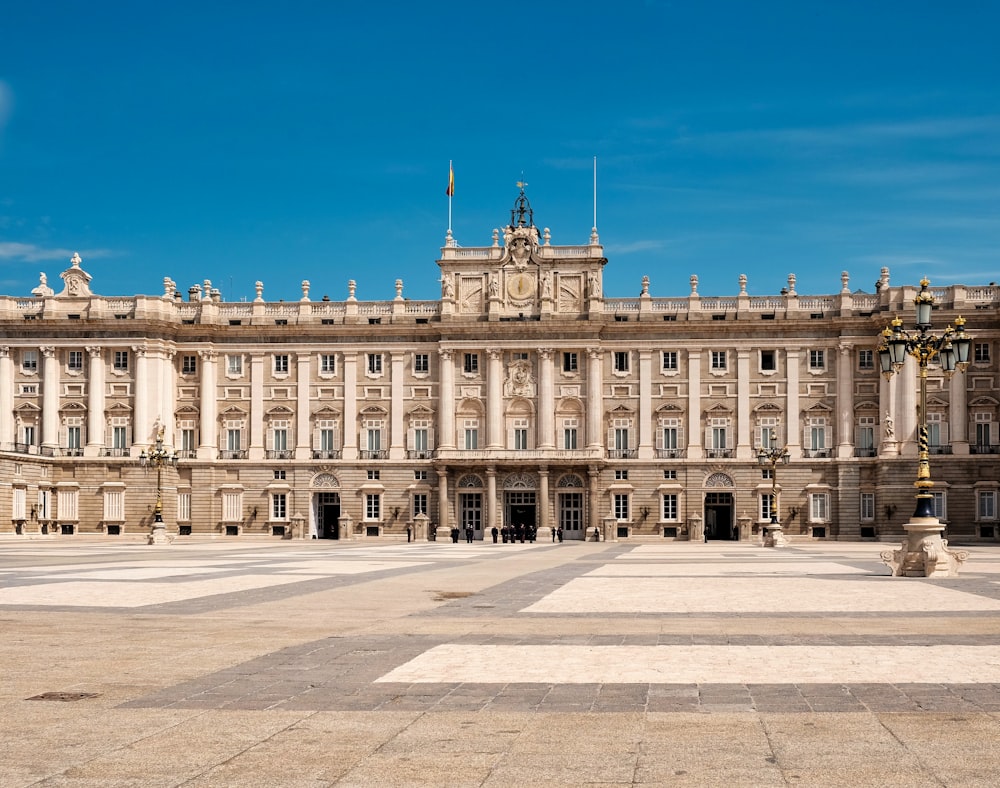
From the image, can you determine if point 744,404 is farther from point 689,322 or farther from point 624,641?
point 624,641

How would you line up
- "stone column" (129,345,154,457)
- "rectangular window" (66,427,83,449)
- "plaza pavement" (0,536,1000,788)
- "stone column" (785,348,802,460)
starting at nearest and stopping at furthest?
"plaza pavement" (0,536,1000,788) → "stone column" (785,348,802,460) → "stone column" (129,345,154,457) → "rectangular window" (66,427,83,449)

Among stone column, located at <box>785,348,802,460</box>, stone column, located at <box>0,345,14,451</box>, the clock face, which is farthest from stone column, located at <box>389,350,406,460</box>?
stone column, located at <box>785,348,802,460</box>

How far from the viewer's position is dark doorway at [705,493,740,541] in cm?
8288

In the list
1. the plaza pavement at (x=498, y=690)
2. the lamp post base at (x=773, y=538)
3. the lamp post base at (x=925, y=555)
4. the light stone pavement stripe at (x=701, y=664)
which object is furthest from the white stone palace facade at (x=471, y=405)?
the light stone pavement stripe at (x=701, y=664)

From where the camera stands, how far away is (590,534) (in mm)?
80312

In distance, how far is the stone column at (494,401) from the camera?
83.1 meters

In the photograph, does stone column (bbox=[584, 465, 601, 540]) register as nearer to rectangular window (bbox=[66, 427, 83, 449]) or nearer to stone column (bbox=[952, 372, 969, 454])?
stone column (bbox=[952, 372, 969, 454])

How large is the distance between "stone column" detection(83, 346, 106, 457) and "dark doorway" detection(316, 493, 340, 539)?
14.9m

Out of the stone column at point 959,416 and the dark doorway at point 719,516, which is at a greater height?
the stone column at point 959,416

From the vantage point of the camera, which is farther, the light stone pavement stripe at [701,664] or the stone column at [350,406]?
the stone column at [350,406]

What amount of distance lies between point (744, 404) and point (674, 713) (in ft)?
242

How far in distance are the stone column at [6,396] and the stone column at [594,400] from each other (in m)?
38.3

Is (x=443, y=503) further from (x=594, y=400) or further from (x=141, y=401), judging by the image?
(x=141, y=401)

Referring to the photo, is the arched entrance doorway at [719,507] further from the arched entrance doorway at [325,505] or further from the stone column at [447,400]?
the arched entrance doorway at [325,505]
